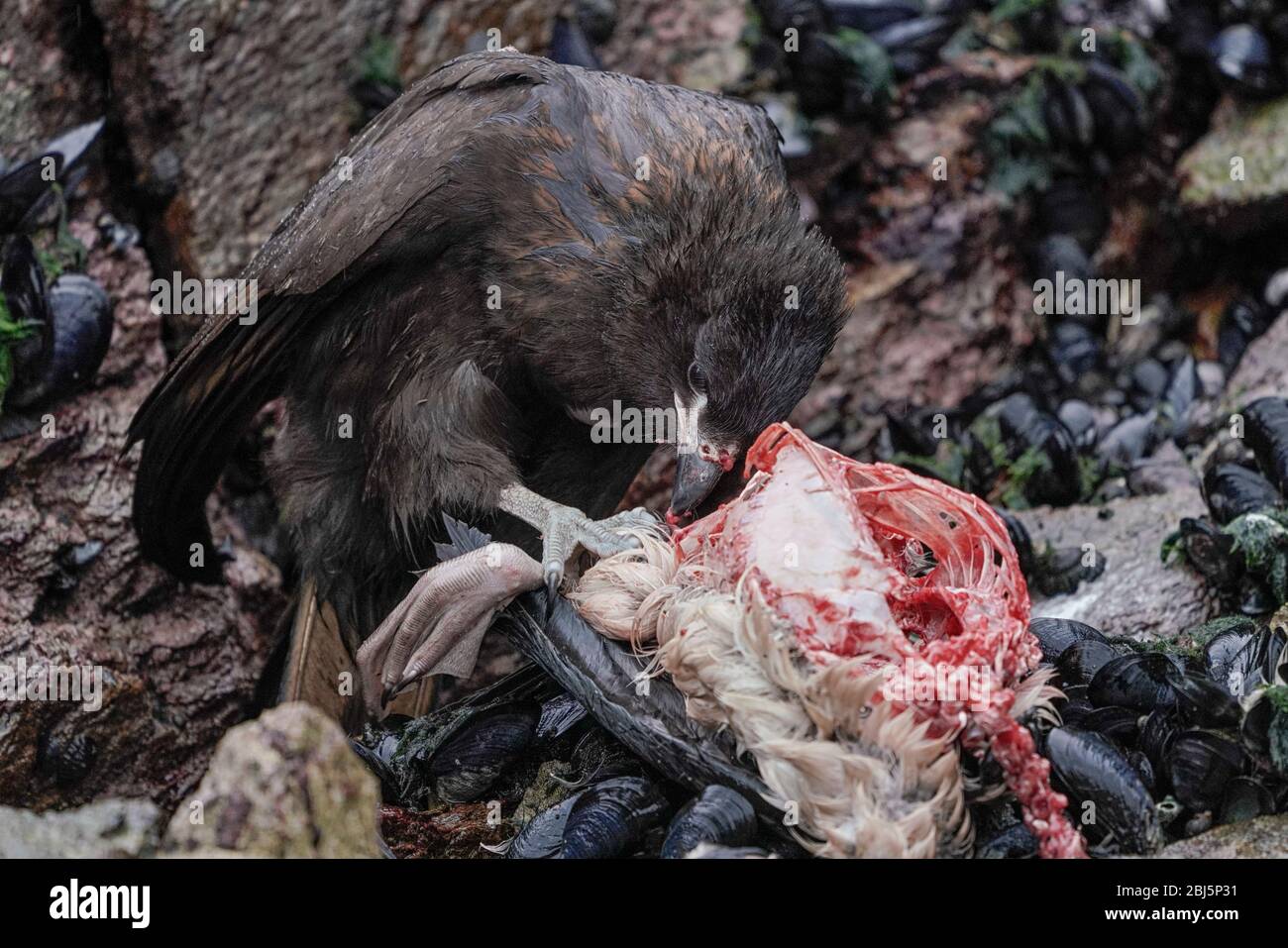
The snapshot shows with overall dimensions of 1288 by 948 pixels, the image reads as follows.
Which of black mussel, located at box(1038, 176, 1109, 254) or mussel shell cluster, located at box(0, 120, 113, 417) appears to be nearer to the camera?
mussel shell cluster, located at box(0, 120, 113, 417)

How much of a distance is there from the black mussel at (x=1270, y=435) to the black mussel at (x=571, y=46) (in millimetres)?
2972

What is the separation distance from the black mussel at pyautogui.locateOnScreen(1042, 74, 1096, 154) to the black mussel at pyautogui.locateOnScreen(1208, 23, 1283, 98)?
0.65 meters

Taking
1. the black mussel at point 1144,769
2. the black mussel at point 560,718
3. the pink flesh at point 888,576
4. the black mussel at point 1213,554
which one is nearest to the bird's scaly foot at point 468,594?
the black mussel at point 560,718

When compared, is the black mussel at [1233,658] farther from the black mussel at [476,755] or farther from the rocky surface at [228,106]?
the rocky surface at [228,106]

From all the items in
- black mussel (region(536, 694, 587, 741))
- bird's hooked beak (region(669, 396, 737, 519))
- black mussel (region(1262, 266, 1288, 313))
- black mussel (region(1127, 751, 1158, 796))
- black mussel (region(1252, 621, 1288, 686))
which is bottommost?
black mussel (region(536, 694, 587, 741))

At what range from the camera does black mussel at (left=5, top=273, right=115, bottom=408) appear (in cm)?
509

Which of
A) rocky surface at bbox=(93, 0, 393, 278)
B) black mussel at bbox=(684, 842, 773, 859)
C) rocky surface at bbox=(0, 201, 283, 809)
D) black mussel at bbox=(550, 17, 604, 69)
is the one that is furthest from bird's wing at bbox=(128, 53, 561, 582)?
black mussel at bbox=(684, 842, 773, 859)

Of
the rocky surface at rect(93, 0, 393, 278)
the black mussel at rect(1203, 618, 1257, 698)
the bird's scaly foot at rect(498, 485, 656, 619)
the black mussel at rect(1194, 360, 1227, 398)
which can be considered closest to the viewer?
the black mussel at rect(1203, 618, 1257, 698)

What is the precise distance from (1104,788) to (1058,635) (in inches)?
31.4

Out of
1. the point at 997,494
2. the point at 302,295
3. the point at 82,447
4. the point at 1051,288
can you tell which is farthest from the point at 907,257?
the point at 82,447

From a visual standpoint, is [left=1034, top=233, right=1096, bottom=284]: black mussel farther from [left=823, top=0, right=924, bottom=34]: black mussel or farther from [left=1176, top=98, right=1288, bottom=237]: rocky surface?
[left=823, top=0, right=924, bottom=34]: black mussel

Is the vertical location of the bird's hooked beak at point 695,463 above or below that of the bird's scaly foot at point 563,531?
above

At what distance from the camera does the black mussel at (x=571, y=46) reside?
6.05m

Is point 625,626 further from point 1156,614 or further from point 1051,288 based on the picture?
point 1051,288
